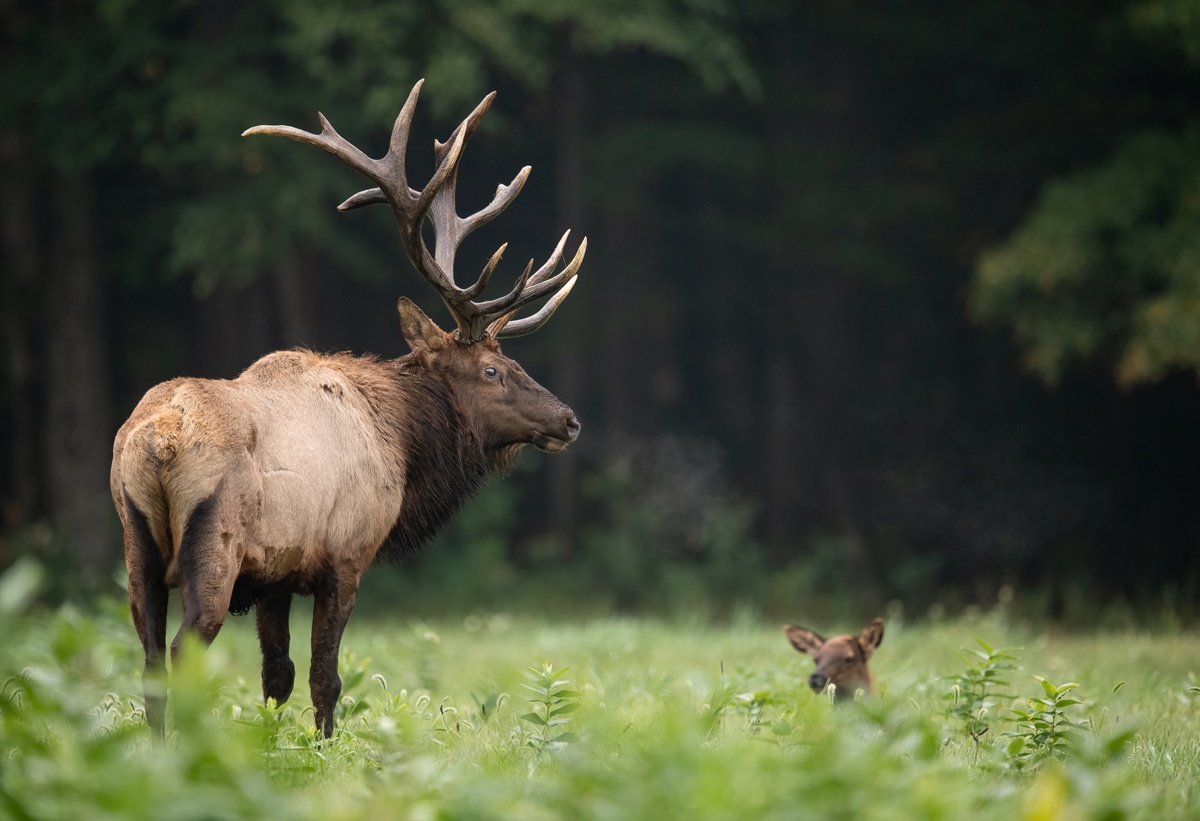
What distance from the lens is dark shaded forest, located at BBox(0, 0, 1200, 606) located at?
13.5 m

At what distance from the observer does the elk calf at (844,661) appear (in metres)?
6.59

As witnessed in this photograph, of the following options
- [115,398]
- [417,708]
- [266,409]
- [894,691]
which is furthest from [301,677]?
[115,398]

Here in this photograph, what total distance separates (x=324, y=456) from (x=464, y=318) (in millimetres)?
1375

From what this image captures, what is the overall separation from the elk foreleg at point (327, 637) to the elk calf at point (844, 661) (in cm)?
238

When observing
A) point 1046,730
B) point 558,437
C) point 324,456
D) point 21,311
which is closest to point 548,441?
point 558,437

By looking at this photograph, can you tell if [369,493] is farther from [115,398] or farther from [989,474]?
[989,474]

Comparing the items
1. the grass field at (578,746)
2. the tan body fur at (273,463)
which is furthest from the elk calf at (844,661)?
the tan body fur at (273,463)

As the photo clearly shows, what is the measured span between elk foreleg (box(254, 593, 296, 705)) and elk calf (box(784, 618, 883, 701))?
2.56 metres

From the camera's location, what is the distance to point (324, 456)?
17.9 ft

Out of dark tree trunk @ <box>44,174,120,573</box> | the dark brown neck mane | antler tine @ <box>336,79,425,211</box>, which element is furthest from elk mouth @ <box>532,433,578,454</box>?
dark tree trunk @ <box>44,174,120,573</box>

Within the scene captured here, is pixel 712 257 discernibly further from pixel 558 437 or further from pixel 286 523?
pixel 286 523

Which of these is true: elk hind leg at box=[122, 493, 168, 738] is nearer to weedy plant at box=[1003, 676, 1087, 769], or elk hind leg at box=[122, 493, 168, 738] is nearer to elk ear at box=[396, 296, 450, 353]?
elk ear at box=[396, 296, 450, 353]

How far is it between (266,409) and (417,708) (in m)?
1.47

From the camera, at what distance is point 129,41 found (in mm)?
13250
